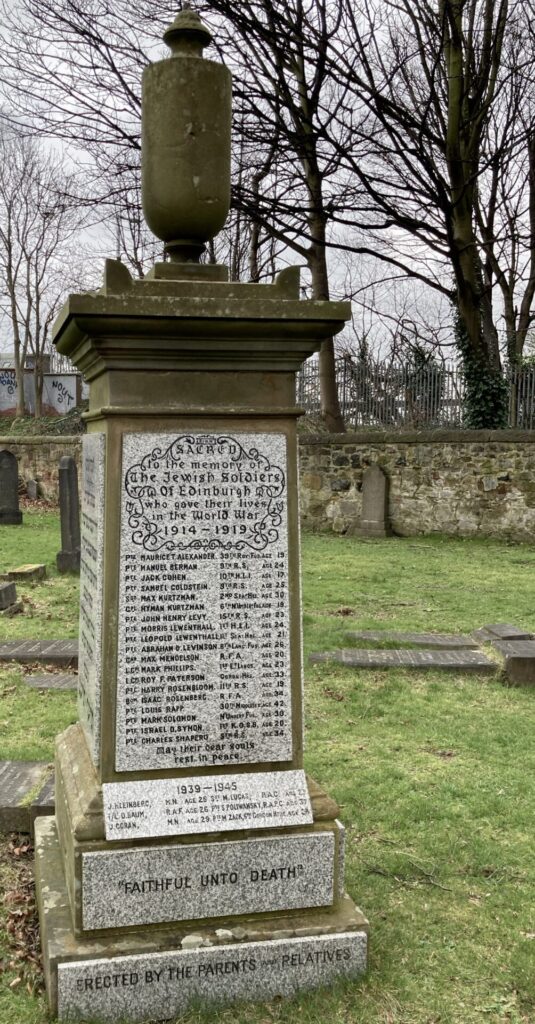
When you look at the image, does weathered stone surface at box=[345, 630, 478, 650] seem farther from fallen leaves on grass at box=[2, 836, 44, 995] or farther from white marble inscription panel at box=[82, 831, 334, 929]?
white marble inscription panel at box=[82, 831, 334, 929]

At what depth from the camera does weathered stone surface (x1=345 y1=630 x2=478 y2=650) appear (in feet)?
23.5

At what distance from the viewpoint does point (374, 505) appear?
1496 centimetres

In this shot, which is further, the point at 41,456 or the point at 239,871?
the point at 41,456

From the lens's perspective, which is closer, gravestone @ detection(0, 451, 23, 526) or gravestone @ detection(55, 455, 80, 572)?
gravestone @ detection(55, 455, 80, 572)

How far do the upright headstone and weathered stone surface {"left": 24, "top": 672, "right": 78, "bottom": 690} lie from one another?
9.05 meters

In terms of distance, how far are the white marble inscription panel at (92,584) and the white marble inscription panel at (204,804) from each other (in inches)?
8.3

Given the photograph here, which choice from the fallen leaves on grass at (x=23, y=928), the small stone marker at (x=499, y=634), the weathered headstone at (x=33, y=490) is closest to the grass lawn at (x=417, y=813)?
the fallen leaves on grass at (x=23, y=928)

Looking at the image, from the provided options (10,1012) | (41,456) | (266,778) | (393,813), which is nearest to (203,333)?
(266,778)

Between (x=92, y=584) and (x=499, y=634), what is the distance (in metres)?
4.73

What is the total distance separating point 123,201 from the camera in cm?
1658

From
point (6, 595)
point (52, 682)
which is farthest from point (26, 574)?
point (52, 682)

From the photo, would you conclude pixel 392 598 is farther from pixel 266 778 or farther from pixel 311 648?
pixel 266 778

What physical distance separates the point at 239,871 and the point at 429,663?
12.9ft

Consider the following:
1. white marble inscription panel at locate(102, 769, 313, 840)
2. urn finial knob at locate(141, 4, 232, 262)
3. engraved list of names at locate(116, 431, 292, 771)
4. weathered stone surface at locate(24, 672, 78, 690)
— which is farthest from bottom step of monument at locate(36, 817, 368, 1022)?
weathered stone surface at locate(24, 672, 78, 690)
